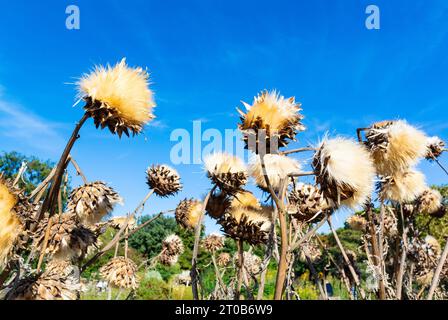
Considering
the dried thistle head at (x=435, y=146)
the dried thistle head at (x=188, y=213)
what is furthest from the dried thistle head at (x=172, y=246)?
the dried thistle head at (x=435, y=146)

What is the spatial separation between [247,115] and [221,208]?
1.07 meters

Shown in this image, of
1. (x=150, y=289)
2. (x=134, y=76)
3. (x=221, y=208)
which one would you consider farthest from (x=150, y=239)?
(x=134, y=76)

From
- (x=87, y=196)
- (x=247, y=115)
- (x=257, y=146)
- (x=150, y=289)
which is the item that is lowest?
(x=150, y=289)

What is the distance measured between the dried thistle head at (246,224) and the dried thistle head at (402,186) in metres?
1.06

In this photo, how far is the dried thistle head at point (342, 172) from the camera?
195 centimetres

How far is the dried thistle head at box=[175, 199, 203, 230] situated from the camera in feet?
13.8

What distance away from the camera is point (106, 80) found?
1.87m

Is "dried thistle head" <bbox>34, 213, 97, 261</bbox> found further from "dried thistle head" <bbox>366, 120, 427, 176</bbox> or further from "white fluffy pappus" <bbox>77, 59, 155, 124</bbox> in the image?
"dried thistle head" <bbox>366, 120, 427, 176</bbox>

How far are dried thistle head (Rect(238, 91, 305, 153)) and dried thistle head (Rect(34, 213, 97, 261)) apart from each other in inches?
40.5

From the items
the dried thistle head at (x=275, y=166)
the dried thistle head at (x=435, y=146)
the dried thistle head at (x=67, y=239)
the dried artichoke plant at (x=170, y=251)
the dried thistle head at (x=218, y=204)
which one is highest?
the dried thistle head at (x=435, y=146)

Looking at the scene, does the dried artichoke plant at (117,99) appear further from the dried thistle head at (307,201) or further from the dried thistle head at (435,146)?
the dried thistle head at (435,146)

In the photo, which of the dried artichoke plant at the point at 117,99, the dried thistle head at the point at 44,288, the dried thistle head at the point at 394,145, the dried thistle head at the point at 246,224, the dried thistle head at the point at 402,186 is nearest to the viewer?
the dried thistle head at the point at 44,288

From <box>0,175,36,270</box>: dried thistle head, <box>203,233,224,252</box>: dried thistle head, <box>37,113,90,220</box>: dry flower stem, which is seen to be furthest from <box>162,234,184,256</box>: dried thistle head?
<box>0,175,36,270</box>: dried thistle head
